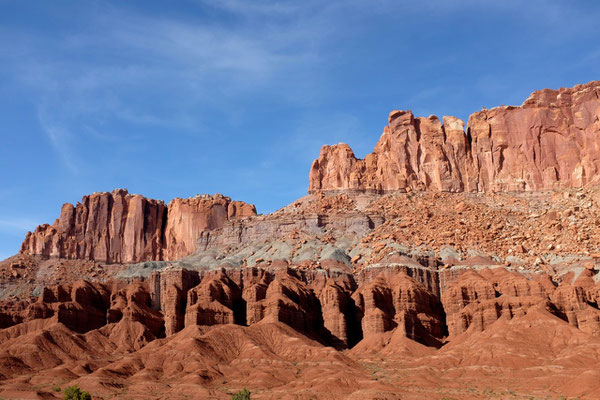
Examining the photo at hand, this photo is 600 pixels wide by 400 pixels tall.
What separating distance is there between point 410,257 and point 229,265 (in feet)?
129

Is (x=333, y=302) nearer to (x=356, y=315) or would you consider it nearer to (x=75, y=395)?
(x=356, y=315)

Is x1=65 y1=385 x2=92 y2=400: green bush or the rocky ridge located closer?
x1=65 y1=385 x2=92 y2=400: green bush

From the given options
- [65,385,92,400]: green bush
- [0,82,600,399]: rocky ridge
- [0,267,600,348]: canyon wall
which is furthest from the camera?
[0,267,600,348]: canyon wall

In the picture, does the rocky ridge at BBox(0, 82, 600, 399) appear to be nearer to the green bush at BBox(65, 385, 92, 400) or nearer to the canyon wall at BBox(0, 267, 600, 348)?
the canyon wall at BBox(0, 267, 600, 348)

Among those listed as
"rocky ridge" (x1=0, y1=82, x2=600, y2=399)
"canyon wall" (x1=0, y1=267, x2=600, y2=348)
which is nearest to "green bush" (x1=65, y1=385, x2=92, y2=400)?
"rocky ridge" (x1=0, y1=82, x2=600, y2=399)

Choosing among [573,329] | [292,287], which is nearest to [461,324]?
[573,329]

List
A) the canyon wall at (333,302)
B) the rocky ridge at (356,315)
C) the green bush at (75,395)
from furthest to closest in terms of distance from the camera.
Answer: the canyon wall at (333,302)
the rocky ridge at (356,315)
the green bush at (75,395)

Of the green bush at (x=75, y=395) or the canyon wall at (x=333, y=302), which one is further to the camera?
the canyon wall at (x=333, y=302)

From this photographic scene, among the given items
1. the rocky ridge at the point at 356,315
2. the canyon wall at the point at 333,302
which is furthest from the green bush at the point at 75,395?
the canyon wall at the point at 333,302

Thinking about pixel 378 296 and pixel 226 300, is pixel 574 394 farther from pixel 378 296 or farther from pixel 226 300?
pixel 226 300

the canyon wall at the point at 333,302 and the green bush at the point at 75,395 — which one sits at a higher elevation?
the canyon wall at the point at 333,302

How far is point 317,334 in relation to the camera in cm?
15838

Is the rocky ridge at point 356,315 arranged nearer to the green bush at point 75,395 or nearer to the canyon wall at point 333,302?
the canyon wall at point 333,302

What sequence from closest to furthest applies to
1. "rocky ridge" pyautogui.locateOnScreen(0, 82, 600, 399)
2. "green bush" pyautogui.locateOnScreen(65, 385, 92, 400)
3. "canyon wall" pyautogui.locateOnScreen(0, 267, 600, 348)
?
"green bush" pyautogui.locateOnScreen(65, 385, 92, 400) → "rocky ridge" pyautogui.locateOnScreen(0, 82, 600, 399) → "canyon wall" pyautogui.locateOnScreen(0, 267, 600, 348)
